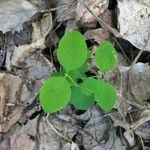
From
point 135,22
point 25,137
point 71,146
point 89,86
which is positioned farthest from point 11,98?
point 135,22

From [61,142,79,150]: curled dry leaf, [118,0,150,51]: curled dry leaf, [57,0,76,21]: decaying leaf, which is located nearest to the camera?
[61,142,79,150]: curled dry leaf

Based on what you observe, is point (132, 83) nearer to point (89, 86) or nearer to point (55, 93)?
point (89, 86)

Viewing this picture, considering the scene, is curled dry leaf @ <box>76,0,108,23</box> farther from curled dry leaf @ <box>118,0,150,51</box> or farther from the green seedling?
the green seedling

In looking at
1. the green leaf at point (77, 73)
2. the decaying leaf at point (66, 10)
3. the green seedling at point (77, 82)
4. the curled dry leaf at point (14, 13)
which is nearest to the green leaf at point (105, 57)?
the green seedling at point (77, 82)

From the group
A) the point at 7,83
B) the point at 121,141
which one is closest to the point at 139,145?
the point at 121,141

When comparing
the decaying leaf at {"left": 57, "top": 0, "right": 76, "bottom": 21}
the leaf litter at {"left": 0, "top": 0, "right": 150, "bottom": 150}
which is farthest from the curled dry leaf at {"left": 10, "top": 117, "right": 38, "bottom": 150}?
the decaying leaf at {"left": 57, "top": 0, "right": 76, "bottom": 21}

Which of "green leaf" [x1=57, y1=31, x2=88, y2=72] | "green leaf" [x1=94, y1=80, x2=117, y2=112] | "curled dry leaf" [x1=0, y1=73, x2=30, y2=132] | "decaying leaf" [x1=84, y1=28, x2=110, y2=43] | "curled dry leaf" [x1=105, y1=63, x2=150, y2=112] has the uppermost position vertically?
"green leaf" [x1=57, y1=31, x2=88, y2=72]

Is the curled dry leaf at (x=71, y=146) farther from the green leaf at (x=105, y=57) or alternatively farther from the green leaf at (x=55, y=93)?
the green leaf at (x=105, y=57)
